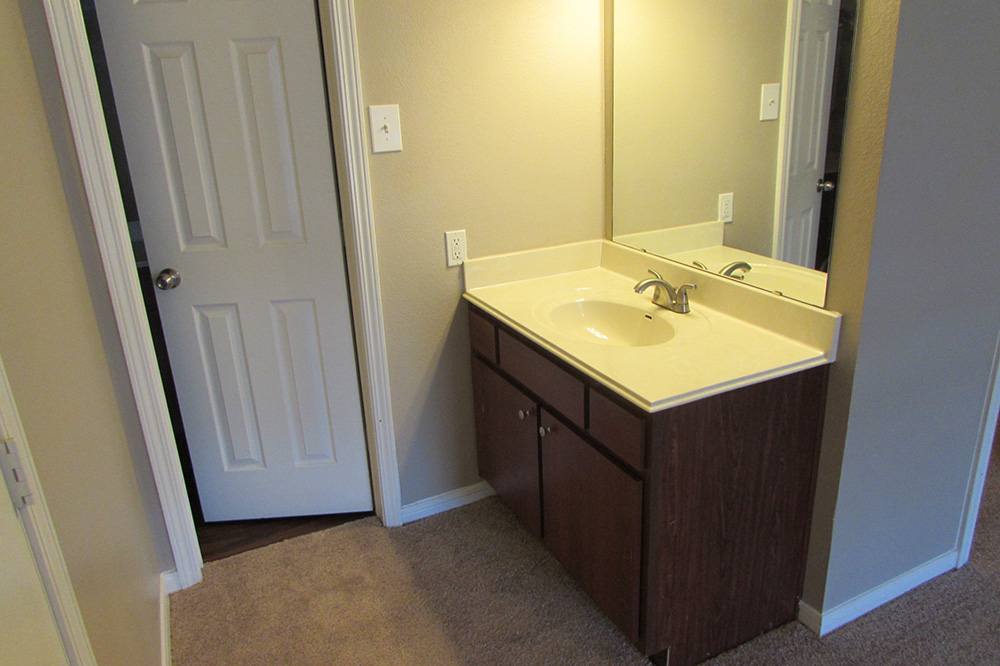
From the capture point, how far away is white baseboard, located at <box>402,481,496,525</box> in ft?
8.07

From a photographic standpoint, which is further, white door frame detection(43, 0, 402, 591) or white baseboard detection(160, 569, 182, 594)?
white baseboard detection(160, 569, 182, 594)

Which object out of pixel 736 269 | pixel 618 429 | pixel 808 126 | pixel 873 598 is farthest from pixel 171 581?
pixel 808 126

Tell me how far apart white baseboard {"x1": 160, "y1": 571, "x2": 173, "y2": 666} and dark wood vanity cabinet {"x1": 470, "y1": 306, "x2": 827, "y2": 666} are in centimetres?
110

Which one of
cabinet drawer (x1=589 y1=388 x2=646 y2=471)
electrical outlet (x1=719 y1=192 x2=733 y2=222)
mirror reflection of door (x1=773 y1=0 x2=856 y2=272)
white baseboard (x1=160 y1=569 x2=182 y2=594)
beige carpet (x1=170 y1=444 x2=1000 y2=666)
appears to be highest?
mirror reflection of door (x1=773 y1=0 x2=856 y2=272)

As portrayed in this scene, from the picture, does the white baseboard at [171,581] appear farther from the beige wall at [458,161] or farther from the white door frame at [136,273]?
the beige wall at [458,161]

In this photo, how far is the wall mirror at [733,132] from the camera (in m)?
1.63

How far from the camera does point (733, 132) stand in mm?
1940

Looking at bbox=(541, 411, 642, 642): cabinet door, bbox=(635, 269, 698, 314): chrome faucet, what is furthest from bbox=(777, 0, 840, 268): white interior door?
bbox=(541, 411, 642, 642): cabinet door

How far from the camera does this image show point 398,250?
2.17m

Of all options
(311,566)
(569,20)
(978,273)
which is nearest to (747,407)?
(978,273)

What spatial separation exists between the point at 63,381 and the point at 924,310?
1.91m

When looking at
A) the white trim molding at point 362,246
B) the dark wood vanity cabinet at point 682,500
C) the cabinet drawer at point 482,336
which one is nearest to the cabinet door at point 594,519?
the dark wood vanity cabinet at point 682,500

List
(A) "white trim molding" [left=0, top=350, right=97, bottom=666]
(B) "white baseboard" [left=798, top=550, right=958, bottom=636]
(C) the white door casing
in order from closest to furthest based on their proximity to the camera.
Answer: (C) the white door casing
(A) "white trim molding" [left=0, top=350, right=97, bottom=666]
(B) "white baseboard" [left=798, top=550, right=958, bottom=636]

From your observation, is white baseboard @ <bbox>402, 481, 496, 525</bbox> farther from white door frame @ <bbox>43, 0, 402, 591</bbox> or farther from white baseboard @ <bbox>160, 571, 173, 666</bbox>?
white baseboard @ <bbox>160, 571, 173, 666</bbox>
